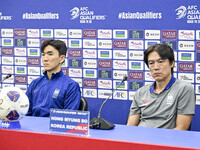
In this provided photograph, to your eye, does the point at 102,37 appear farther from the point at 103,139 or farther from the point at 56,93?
the point at 103,139

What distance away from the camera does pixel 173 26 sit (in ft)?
12.5

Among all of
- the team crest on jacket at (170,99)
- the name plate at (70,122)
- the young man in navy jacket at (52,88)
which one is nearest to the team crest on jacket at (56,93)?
the young man in navy jacket at (52,88)

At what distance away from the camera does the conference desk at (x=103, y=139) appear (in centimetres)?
157

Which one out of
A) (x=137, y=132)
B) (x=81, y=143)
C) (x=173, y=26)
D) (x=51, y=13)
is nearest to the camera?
(x=81, y=143)

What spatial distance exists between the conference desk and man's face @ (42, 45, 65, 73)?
1.16 metres

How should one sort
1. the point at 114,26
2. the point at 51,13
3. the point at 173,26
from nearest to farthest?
the point at 173,26 → the point at 114,26 → the point at 51,13

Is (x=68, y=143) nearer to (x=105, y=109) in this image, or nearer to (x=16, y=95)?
(x=16, y=95)

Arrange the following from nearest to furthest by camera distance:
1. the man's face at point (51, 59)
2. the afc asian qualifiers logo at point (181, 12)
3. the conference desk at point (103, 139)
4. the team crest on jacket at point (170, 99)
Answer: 1. the conference desk at point (103, 139)
2. the team crest on jacket at point (170, 99)
3. the man's face at point (51, 59)
4. the afc asian qualifiers logo at point (181, 12)

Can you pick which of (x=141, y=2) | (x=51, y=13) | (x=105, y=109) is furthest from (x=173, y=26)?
(x=51, y=13)

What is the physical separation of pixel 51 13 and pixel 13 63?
909mm

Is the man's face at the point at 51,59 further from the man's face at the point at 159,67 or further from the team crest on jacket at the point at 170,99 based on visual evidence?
the team crest on jacket at the point at 170,99

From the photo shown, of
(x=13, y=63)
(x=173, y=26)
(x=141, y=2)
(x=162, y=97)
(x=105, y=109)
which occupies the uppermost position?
(x=141, y=2)

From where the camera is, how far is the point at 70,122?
170cm

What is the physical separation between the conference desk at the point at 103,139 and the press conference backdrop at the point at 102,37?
212 centimetres
